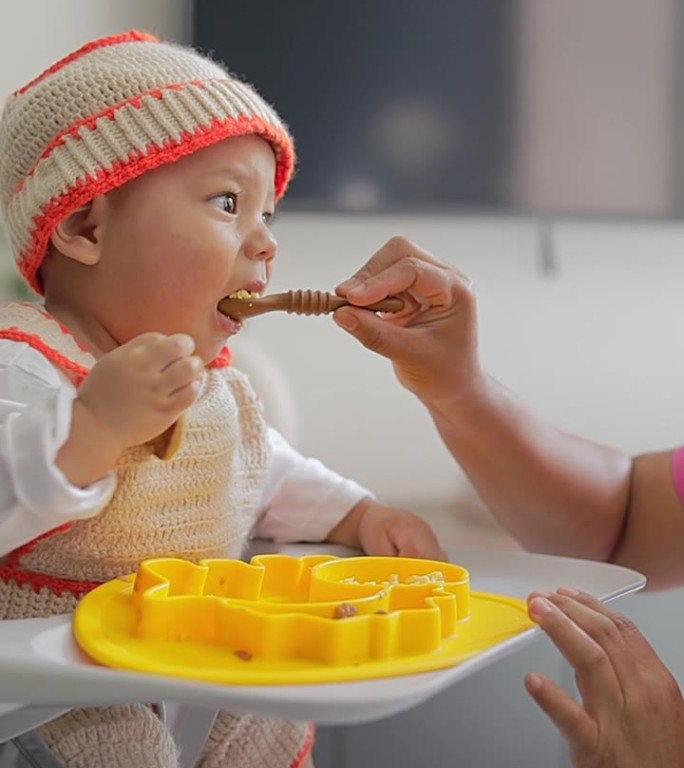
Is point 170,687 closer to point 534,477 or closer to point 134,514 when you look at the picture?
point 134,514

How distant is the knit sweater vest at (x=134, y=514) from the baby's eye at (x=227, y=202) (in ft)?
0.49

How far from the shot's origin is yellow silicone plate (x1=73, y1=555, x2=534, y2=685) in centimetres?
62

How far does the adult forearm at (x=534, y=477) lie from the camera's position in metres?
1.18

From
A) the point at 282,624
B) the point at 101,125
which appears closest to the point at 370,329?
the point at 101,125

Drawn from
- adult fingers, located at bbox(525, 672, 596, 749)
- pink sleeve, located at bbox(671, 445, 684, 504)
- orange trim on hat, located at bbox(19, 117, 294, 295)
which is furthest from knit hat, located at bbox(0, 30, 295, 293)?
pink sleeve, located at bbox(671, 445, 684, 504)

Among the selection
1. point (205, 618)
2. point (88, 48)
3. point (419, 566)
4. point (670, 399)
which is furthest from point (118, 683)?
point (670, 399)

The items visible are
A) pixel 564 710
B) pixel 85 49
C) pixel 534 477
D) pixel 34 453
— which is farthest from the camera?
pixel 534 477

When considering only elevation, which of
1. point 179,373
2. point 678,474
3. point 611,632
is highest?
point 179,373

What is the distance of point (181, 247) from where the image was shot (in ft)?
2.86

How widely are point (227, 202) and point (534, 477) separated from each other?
0.48 metres

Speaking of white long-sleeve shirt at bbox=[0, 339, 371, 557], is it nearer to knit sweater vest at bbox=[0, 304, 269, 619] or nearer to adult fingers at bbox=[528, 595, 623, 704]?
knit sweater vest at bbox=[0, 304, 269, 619]

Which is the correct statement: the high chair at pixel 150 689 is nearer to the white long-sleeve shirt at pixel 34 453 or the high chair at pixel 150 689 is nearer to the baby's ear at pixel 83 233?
the white long-sleeve shirt at pixel 34 453

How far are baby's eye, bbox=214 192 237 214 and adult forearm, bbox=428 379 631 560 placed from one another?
34 cm

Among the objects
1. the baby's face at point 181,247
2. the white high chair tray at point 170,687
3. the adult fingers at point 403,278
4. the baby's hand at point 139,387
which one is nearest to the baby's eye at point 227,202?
the baby's face at point 181,247
